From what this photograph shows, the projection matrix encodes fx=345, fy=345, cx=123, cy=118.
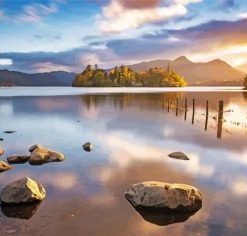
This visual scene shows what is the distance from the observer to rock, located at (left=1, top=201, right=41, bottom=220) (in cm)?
1397

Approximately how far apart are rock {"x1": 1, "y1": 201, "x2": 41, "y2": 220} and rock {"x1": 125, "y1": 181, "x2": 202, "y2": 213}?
4.29 m

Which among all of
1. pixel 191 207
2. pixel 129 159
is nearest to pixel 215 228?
pixel 191 207

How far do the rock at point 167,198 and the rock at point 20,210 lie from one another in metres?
4.29

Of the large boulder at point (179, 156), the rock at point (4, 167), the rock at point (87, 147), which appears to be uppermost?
the rock at point (4, 167)

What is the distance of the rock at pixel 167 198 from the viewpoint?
14438 mm

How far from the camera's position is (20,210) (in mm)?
14477

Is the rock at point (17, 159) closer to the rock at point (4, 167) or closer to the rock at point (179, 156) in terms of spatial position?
the rock at point (4, 167)

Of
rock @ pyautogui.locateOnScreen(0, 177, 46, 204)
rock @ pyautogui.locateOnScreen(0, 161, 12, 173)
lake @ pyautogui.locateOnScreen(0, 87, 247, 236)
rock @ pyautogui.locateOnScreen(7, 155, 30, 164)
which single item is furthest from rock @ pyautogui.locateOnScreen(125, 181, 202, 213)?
rock @ pyautogui.locateOnScreen(7, 155, 30, 164)

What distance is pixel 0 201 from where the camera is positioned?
1510cm

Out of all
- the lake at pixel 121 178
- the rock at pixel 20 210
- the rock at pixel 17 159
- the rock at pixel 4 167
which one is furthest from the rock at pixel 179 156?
the rock at pixel 20 210

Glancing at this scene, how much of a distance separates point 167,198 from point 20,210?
20.3ft

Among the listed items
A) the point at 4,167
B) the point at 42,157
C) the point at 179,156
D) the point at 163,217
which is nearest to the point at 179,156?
the point at 179,156

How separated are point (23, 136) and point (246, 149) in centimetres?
2140

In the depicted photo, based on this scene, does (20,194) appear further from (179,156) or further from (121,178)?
(179,156)
